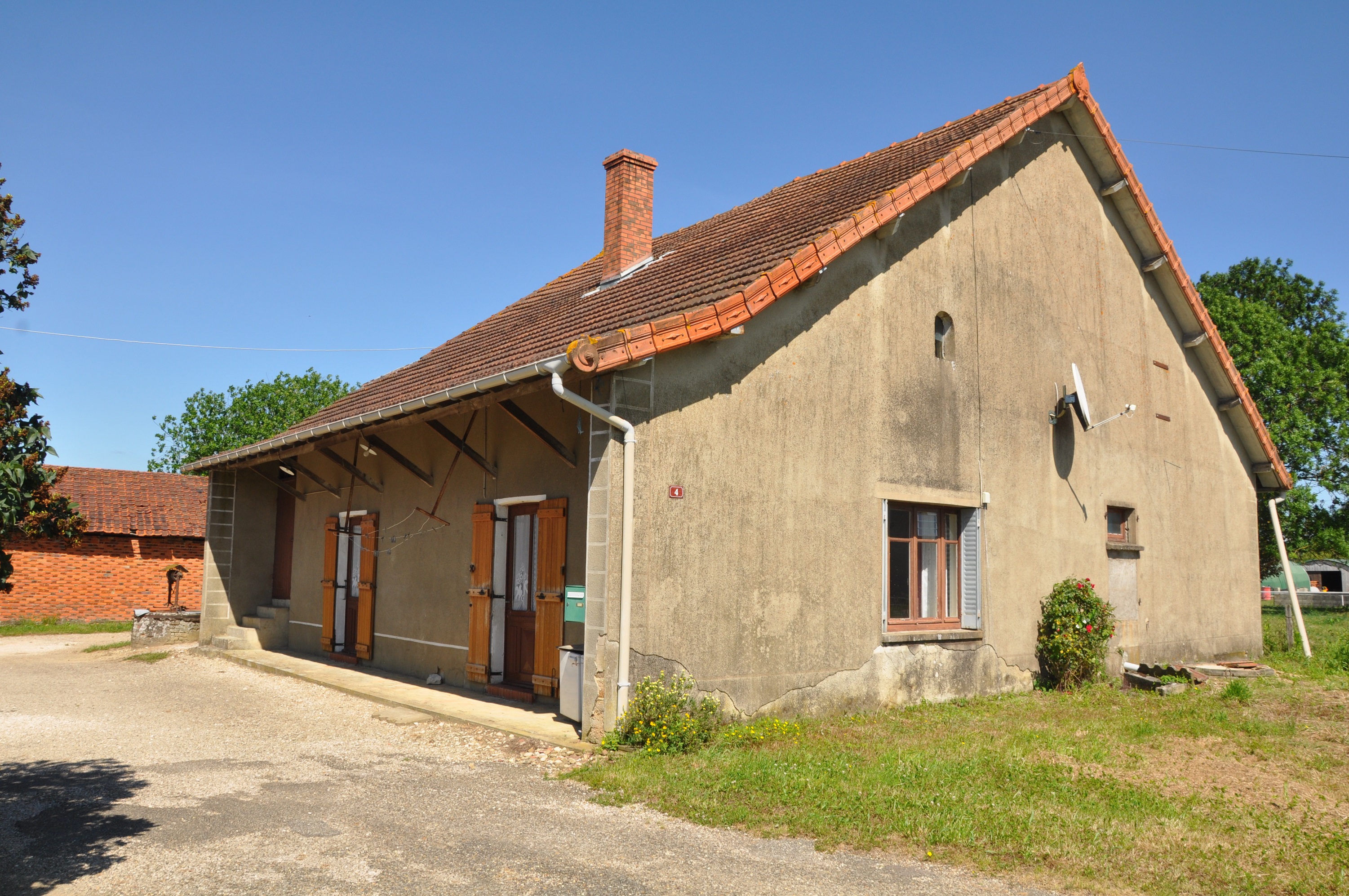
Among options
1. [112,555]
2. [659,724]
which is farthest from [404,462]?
[112,555]

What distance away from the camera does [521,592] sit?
10.1 meters

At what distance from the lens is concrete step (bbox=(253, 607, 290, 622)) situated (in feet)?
48.3

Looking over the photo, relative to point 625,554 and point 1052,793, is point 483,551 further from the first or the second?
point 1052,793

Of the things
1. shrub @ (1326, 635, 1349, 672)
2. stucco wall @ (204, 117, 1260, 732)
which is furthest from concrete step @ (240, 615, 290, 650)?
shrub @ (1326, 635, 1349, 672)

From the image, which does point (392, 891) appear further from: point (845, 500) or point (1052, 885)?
point (845, 500)

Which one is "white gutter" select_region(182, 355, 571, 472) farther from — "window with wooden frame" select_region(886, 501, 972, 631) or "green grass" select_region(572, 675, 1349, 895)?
"window with wooden frame" select_region(886, 501, 972, 631)

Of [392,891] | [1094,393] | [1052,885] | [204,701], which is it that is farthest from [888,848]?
[1094,393]

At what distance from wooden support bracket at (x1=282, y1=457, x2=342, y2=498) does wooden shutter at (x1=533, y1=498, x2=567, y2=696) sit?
204 inches

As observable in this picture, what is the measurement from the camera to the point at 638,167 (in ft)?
40.2

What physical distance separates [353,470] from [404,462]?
4.95 ft

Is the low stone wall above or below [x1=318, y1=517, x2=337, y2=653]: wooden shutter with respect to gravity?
below

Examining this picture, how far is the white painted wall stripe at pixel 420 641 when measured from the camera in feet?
35.2

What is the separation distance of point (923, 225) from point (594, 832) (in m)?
7.38

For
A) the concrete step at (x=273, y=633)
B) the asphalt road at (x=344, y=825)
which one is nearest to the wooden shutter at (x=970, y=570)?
the asphalt road at (x=344, y=825)
